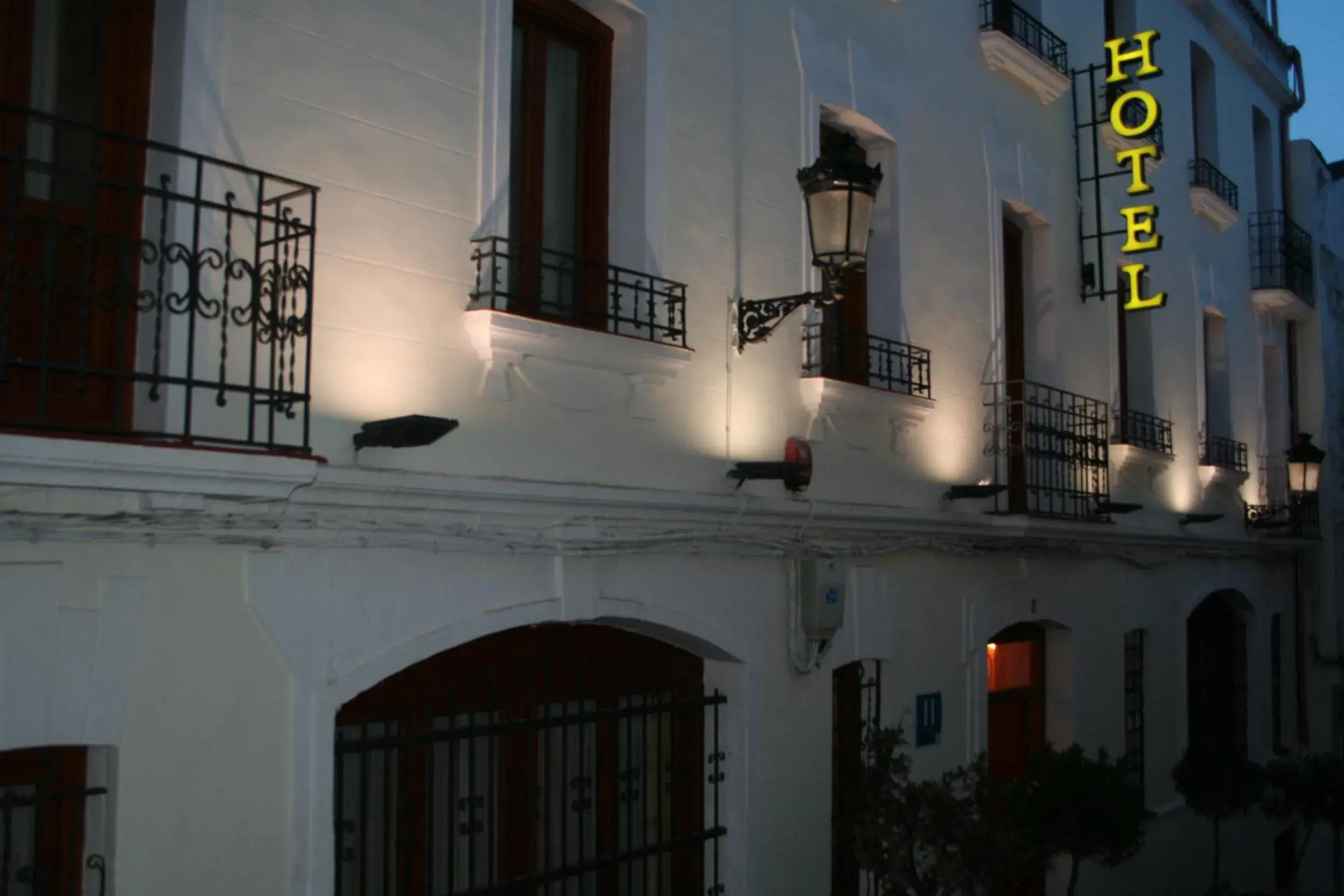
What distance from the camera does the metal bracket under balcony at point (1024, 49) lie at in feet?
34.7

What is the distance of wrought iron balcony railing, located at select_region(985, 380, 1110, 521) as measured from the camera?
10.3 meters

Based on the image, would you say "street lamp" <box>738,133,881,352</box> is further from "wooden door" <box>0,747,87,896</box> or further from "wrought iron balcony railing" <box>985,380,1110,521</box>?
"wooden door" <box>0,747,87,896</box>

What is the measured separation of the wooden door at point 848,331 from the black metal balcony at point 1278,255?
9671mm

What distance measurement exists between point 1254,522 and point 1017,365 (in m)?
6.31

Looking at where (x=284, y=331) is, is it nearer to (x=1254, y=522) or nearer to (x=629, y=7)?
(x=629, y=7)

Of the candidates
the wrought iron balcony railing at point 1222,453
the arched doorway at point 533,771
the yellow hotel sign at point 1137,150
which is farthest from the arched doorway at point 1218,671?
the arched doorway at point 533,771

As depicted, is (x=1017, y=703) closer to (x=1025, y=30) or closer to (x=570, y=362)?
(x=1025, y=30)

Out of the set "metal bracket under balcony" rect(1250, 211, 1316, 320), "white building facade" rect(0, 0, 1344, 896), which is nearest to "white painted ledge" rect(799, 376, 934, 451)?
"white building facade" rect(0, 0, 1344, 896)

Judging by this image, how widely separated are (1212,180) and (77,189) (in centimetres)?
1351

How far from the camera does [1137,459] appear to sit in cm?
1272

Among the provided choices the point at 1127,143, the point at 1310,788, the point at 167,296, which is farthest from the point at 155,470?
the point at 1310,788

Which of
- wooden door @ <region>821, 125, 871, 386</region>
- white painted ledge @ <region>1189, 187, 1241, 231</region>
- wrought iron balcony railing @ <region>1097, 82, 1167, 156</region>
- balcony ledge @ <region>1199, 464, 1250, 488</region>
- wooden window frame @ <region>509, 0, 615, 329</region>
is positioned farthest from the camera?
white painted ledge @ <region>1189, 187, 1241, 231</region>

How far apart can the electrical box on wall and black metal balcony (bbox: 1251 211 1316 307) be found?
11.0 meters

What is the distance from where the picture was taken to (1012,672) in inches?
440
